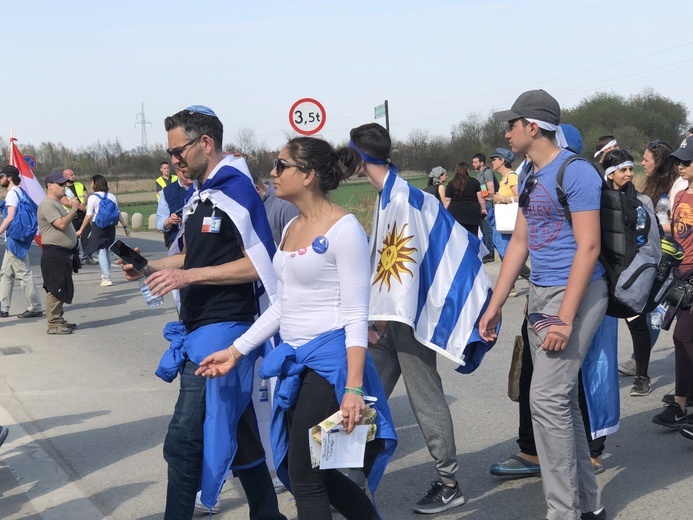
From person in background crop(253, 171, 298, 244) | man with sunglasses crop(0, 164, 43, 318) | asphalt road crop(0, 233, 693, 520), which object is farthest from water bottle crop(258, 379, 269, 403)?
man with sunglasses crop(0, 164, 43, 318)

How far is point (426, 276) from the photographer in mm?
4426

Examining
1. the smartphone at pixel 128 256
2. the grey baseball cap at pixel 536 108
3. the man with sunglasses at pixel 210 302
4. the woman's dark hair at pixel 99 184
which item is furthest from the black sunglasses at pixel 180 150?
the woman's dark hair at pixel 99 184

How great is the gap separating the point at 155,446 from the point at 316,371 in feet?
9.64

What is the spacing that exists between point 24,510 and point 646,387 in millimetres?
4243

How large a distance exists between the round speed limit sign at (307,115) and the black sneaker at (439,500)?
1069cm

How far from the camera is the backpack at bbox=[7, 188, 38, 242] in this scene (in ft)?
37.4

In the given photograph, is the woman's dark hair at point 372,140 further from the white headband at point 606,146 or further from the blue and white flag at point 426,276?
the white headband at point 606,146

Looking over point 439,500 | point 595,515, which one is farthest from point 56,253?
point 595,515

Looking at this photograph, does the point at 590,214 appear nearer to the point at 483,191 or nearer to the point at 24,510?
the point at 24,510

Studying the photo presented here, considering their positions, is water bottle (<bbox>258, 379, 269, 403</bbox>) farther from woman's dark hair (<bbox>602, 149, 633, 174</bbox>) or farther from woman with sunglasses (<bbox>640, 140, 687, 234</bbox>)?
woman with sunglasses (<bbox>640, 140, 687, 234</bbox>)

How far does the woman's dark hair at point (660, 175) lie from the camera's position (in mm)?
6691

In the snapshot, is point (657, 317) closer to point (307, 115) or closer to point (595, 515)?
point (595, 515)

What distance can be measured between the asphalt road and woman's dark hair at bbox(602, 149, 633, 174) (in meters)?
1.68

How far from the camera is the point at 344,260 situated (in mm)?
3186
